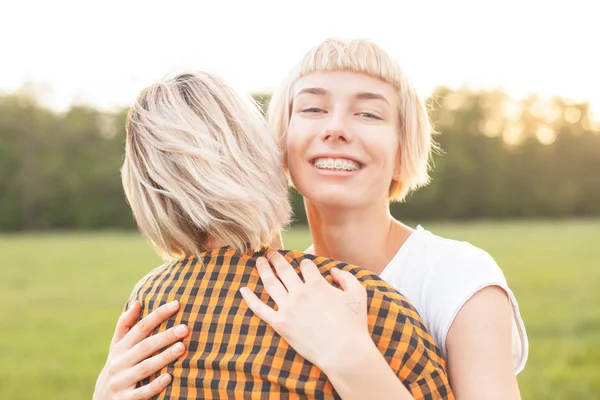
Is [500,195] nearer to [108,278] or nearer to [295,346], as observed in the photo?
[108,278]

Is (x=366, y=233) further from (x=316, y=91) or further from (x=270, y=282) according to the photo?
(x=270, y=282)

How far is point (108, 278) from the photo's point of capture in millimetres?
15398

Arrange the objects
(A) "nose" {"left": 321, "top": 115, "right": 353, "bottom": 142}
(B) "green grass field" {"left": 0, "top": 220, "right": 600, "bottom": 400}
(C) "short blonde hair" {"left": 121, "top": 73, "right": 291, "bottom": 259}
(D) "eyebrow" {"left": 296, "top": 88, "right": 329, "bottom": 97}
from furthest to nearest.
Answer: (B) "green grass field" {"left": 0, "top": 220, "right": 600, "bottom": 400} < (D) "eyebrow" {"left": 296, "top": 88, "right": 329, "bottom": 97} < (A) "nose" {"left": 321, "top": 115, "right": 353, "bottom": 142} < (C) "short blonde hair" {"left": 121, "top": 73, "right": 291, "bottom": 259}

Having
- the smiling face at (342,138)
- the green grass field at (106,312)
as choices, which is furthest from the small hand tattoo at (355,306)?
the green grass field at (106,312)

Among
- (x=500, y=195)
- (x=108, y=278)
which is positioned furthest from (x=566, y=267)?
(x=500, y=195)

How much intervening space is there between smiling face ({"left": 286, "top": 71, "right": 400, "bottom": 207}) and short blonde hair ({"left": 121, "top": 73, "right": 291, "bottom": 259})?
0.41 m

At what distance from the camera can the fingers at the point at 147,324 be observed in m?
2.06

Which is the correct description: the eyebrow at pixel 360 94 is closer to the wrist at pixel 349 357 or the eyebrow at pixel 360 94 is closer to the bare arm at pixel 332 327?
the bare arm at pixel 332 327

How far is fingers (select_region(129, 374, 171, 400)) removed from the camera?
2.01m

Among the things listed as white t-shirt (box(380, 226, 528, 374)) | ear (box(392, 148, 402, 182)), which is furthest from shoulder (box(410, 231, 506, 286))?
ear (box(392, 148, 402, 182))

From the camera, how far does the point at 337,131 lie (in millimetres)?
2602

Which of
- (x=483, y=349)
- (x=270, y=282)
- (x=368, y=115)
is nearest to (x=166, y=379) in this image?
(x=270, y=282)

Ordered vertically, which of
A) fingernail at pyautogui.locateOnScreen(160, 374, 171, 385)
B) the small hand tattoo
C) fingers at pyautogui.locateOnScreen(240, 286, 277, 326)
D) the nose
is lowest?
fingernail at pyautogui.locateOnScreen(160, 374, 171, 385)

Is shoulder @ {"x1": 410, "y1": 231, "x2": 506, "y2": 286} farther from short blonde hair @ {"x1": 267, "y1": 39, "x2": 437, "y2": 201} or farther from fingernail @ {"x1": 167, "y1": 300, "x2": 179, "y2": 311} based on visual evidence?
fingernail @ {"x1": 167, "y1": 300, "x2": 179, "y2": 311}
